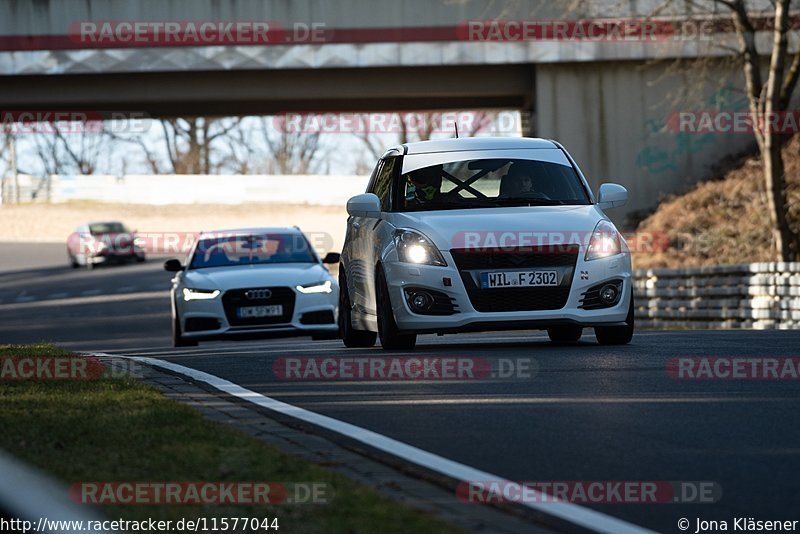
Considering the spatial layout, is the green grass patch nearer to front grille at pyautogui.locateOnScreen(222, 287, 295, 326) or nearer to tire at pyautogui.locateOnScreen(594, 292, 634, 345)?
tire at pyautogui.locateOnScreen(594, 292, 634, 345)

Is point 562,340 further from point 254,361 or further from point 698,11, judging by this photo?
point 698,11

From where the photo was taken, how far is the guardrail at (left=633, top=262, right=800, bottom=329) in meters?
24.6

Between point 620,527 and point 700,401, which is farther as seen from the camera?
point 700,401

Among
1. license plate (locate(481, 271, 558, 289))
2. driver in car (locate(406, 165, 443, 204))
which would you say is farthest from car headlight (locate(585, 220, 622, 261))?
driver in car (locate(406, 165, 443, 204))

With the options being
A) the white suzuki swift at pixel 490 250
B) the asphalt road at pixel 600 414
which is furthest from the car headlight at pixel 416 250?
the asphalt road at pixel 600 414

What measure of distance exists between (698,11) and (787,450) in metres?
30.7

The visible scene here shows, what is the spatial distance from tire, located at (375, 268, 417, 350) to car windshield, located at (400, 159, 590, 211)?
788 millimetres

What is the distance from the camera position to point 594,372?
10578 mm

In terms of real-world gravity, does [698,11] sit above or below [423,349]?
above

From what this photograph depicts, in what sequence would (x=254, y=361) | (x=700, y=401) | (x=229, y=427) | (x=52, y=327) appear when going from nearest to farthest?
(x=229, y=427) < (x=700, y=401) < (x=254, y=361) < (x=52, y=327)

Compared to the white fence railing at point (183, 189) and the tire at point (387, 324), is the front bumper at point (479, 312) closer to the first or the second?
the tire at point (387, 324)

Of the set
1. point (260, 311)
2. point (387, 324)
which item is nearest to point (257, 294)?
point (260, 311)

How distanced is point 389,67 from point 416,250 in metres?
25.6

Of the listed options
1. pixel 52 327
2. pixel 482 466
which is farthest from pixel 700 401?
pixel 52 327
